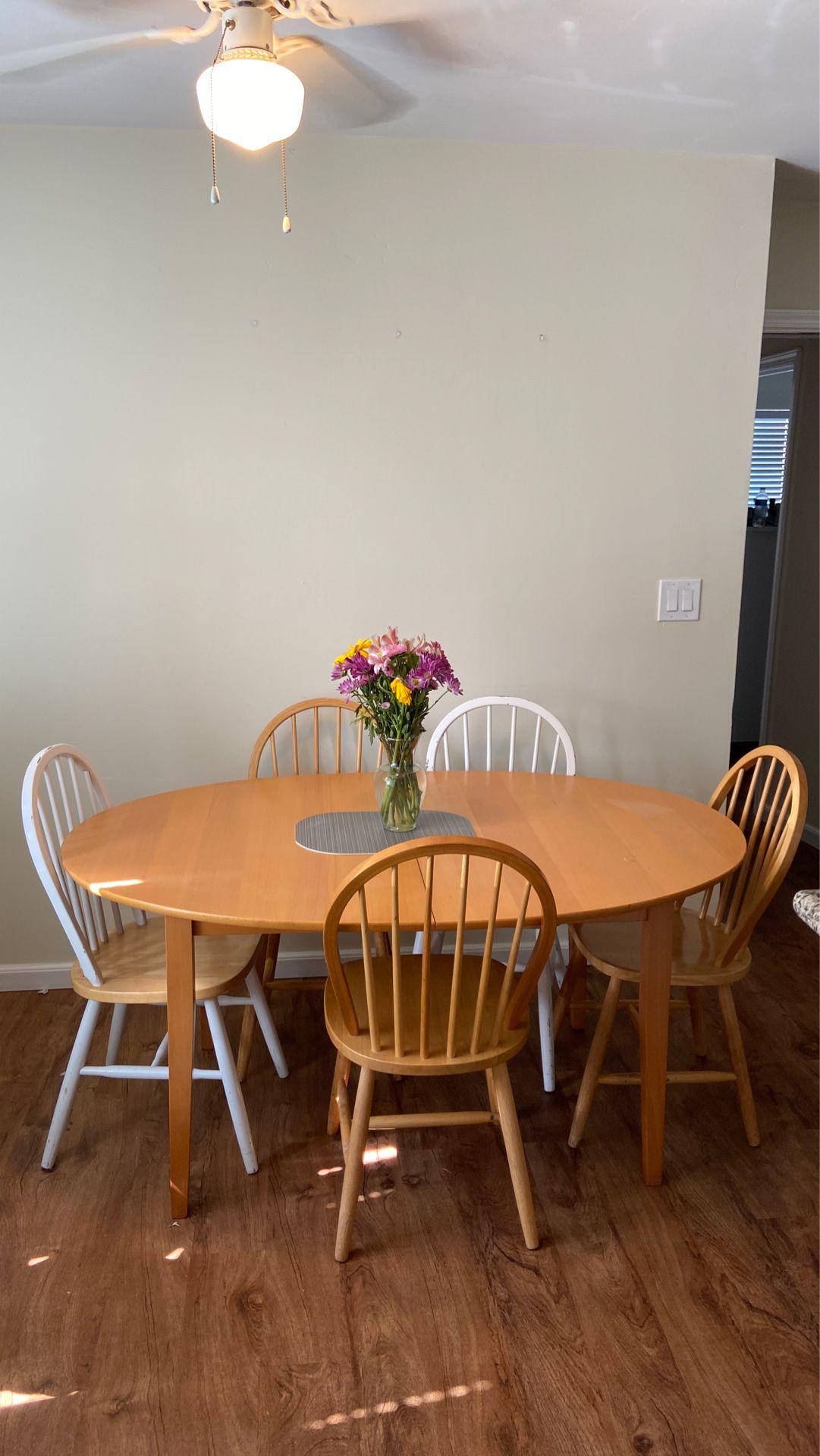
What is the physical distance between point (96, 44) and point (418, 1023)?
2.10 m

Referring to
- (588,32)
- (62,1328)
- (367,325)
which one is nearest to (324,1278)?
(62,1328)

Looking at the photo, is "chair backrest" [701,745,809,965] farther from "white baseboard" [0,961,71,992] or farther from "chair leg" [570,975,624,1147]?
"white baseboard" [0,961,71,992]

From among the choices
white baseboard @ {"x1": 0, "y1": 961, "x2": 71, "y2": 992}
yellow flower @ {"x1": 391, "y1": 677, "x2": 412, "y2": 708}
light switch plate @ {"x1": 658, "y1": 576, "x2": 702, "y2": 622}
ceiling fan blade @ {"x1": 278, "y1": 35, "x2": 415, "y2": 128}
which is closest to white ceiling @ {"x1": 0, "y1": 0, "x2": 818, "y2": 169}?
ceiling fan blade @ {"x1": 278, "y1": 35, "x2": 415, "y2": 128}

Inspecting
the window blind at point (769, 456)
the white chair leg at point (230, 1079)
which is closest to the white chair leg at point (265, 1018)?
the white chair leg at point (230, 1079)

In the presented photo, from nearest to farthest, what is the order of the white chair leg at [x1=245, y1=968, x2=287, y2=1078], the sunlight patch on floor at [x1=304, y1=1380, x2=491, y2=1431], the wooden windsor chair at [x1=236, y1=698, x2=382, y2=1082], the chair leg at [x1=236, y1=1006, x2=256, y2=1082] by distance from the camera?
the sunlight patch on floor at [x1=304, y1=1380, x2=491, y2=1431], the white chair leg at [x1=245, y1=968, x2=287, y2=1078], the chair leg at [x1=236, y1=1006, x2=256, y2=1082], the wooden windsor chair at [x1=236, y1=698, x2=382, y2=1082]

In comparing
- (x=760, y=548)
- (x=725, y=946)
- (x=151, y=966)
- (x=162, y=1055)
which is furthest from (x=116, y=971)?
(x=760, y=548)

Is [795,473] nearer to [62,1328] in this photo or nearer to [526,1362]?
[526,1362]

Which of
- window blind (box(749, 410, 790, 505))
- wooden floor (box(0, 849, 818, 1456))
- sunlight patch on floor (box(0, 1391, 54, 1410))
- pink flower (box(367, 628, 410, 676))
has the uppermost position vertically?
window blind (box(749, 410, 790, 505))

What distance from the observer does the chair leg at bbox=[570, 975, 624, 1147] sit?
2184mm

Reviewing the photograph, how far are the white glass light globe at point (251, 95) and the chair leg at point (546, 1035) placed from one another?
185 cm

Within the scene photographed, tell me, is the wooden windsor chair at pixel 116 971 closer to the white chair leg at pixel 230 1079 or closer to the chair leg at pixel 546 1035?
the white chair leg at pixel 230 1079

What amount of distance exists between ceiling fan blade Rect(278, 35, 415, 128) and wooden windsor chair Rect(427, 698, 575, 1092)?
149 cm

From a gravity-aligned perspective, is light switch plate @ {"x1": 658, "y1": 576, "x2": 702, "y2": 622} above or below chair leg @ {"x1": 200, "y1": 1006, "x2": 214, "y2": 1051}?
above

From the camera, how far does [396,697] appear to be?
6.64ft
